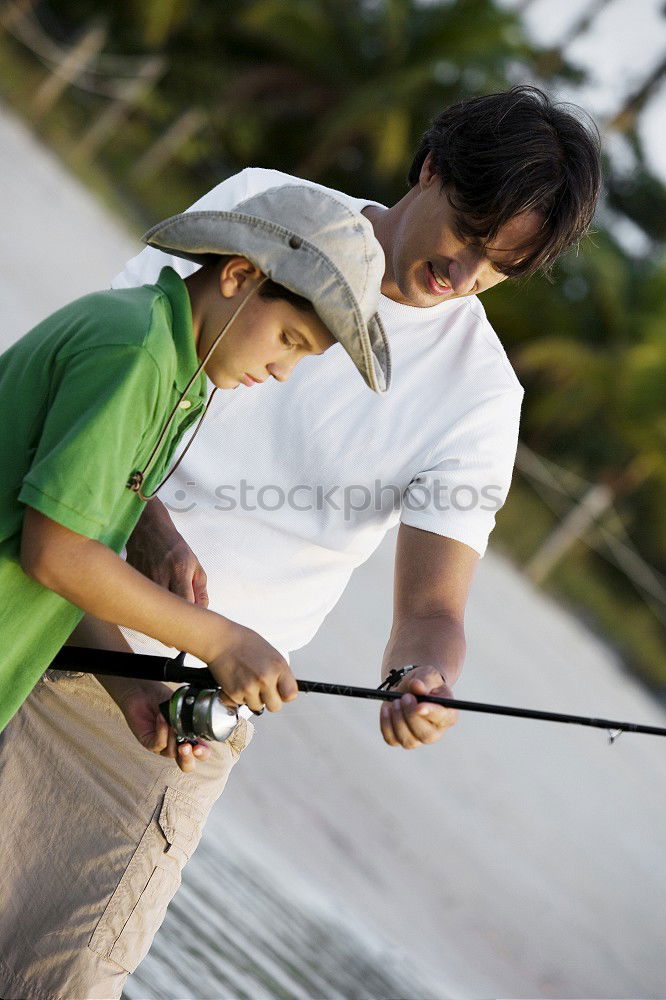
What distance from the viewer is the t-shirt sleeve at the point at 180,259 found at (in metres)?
2.41

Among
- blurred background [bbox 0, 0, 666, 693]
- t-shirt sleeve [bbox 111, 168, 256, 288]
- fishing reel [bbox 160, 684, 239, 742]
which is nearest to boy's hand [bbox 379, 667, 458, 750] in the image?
fishing reel [bbox 160, 684, 239, 742]

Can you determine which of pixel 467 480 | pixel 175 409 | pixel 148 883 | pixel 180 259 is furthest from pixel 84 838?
pixel 180 259

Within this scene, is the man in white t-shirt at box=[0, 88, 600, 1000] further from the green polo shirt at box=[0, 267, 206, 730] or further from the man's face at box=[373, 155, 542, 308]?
the green polo shirt at box=[0, 267, 206, 730]

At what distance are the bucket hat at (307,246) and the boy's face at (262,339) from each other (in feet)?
0.10

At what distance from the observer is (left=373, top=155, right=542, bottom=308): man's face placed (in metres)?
2.34

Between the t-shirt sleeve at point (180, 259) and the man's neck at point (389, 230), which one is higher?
the man's neck at point (389, 230)

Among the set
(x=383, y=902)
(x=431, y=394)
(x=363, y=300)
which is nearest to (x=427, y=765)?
(x=383, y=902)

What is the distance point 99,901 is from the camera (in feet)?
6.93

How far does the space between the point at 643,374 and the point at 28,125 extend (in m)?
7.04

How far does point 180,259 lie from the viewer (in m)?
2.39

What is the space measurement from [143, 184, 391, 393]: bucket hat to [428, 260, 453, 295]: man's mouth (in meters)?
0.45

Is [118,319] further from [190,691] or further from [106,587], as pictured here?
[190,691]

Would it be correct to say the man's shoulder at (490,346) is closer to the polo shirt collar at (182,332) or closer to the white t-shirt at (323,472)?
the white t-shirt at (323,472)

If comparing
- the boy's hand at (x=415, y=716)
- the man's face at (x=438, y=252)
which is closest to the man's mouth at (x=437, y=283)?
the man's face at (x=438, y=252)
